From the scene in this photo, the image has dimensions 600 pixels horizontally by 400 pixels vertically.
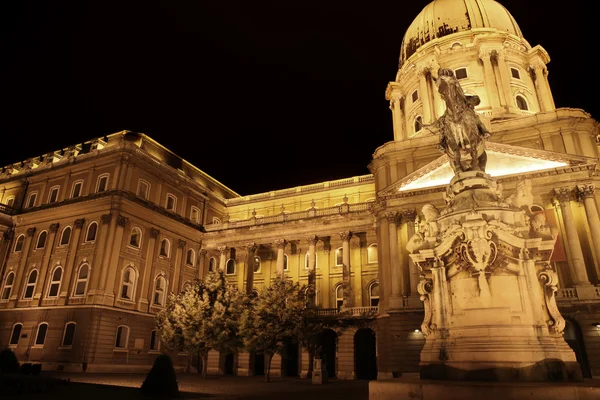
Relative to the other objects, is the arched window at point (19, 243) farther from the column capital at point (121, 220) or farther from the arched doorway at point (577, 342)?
the arched doorway at point (577, 342)

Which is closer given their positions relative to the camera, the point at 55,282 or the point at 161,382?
the point at 161,382

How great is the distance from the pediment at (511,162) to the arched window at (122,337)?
2736 centimetres

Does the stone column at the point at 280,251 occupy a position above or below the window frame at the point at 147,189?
below

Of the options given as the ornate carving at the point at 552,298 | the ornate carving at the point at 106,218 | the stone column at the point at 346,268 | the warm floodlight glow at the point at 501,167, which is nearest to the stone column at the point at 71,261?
the ornate carving at the point at 106,218

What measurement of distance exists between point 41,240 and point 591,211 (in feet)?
152

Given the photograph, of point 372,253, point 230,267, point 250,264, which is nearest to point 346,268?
point 372,253

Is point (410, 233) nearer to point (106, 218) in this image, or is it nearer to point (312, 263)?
point (312, 263)

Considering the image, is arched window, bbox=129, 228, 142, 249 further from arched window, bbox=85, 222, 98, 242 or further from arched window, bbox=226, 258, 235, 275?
arched window, bbox=226, 258, 235, 275

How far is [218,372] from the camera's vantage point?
37.4m

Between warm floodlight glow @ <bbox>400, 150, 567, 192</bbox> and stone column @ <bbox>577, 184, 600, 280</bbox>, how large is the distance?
2.19 metres

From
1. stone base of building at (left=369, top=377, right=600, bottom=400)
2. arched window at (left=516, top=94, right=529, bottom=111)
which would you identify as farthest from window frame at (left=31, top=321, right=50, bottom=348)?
arched window at (left=516, top=94, right=529, bottom=111)

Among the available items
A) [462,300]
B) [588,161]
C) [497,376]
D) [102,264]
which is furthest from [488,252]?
[102,264]

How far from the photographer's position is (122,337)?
1391 inches

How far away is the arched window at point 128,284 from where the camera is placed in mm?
36938
